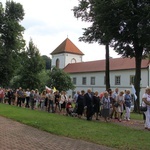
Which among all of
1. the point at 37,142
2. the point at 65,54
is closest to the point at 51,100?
the point at 37,142

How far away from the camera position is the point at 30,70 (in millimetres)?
50562

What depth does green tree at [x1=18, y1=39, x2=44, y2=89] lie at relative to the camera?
163ft

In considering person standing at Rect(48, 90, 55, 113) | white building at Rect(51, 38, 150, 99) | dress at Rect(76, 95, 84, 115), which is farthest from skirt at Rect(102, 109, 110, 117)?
white building at Rect(51, 38, 150, 99)

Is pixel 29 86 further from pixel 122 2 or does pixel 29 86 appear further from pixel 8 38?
pixel 122 2

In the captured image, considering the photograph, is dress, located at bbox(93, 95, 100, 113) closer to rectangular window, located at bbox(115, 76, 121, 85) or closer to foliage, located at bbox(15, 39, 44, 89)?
foliage, located at bbox(15, 39, 44, 89)

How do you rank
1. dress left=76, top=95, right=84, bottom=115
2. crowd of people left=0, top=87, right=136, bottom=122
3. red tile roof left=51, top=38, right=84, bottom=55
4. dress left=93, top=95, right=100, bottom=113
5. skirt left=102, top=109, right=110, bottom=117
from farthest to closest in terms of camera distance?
red tile roof left=51, top=38, right=84, bottom=55
dress left=76, top=95, right=84, bottom=115
dress left=93, top=95, right=100, bottom=113
crowd of people left=0, top=87, right=136, bottom=122
skirt left=102, top=109, right=110, bottom=117

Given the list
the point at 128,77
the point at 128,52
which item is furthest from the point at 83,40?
the point at 128,77

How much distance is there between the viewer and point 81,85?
7406cm

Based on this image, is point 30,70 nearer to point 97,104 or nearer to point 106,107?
point 97,104

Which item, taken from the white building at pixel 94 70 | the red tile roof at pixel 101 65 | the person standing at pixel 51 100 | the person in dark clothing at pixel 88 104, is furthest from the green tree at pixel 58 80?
the person in dark clothing at pixel 88 104

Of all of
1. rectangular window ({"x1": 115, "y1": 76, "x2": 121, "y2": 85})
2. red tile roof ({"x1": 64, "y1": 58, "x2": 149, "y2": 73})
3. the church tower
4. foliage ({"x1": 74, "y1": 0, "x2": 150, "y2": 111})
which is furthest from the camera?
the church tower

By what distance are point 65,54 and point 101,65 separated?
18.0 m

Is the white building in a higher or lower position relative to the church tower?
lower

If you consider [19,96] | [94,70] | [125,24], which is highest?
[94,70]
